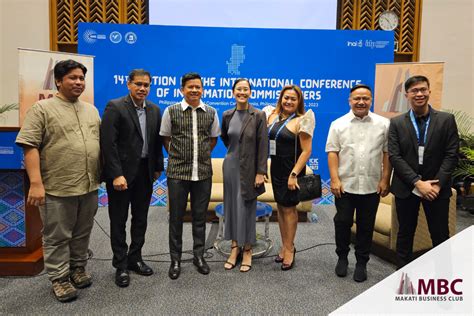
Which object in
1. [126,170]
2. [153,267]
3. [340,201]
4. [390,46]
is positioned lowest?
[153,267]

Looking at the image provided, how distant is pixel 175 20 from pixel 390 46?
3336mm

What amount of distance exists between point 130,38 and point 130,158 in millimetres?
3171

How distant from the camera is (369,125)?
279cm

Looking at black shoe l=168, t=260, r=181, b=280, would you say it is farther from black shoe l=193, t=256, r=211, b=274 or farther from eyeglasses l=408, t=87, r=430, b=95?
eyeglasses l=408, t=87, r=430, b=95

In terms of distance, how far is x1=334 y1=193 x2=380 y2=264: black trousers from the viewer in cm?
284

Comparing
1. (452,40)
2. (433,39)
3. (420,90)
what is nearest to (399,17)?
(433,39)

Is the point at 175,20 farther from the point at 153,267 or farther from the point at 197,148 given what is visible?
the point at 153,267

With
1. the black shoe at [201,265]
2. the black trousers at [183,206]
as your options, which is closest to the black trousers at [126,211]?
the black trousers at [183,206]

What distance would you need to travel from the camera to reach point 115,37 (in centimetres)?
519

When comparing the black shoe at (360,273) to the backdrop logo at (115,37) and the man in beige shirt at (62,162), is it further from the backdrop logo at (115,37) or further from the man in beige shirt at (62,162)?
the backdrop logo at (115,37)

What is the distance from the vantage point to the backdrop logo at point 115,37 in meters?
5.18

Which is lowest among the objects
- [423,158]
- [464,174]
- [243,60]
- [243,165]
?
[464,174]

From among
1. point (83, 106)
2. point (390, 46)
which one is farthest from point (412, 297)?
point (390, 46)

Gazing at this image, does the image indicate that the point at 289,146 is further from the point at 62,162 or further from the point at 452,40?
the point at 452,40
